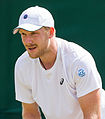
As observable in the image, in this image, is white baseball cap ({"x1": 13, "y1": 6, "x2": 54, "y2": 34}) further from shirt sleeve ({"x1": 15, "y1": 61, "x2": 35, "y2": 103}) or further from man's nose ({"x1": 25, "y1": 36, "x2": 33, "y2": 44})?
shirt sleeve ({"x1": 15, "y1": 61, "x2": 35, "y2": 103})

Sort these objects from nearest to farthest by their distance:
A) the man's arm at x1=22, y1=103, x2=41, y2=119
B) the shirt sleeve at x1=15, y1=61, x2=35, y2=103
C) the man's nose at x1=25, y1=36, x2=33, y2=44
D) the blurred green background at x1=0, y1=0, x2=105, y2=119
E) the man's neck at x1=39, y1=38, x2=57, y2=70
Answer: the man's nose at x1=25, y1=36, x2=33, y2=44, the man's neck at x1=39, y1=38, x2=57, y2=70, the shirt sleeve at x1=15, y1=61, x2=35, y2=103, the man's arm at x1=22, y1=103, x2=41, y2=119, the blurred green background at x1=0, y1=0, x2=105, y2=119

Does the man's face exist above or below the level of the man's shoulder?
above

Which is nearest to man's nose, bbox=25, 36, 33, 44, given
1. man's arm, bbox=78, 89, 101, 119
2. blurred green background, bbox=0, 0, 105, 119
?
man's arm, bbox=78, 89, 101, 119

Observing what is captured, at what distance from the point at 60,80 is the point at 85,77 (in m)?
0.22

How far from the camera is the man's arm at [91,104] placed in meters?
3.04

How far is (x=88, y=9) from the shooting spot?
443 centimetres

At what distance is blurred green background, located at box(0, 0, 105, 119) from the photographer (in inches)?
175

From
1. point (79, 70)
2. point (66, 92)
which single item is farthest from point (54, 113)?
point (79, 70)

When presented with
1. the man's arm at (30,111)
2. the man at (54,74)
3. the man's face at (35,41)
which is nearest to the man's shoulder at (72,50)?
the man at (54,74)

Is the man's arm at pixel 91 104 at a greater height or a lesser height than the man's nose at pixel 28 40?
lesser

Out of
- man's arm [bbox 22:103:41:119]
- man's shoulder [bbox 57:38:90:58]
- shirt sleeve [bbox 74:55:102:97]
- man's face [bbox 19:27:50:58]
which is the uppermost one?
man's face [bbox 19:27:50:58]

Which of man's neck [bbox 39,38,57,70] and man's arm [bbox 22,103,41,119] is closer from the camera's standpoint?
man's neck [bbox 39,38,57,70]

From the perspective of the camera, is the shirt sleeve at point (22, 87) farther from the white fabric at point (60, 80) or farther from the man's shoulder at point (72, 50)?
the man's shoulder at point (72, 50)

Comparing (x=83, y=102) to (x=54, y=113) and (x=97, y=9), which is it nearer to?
(x=54, y=113)
